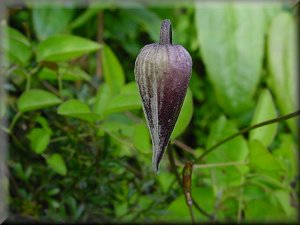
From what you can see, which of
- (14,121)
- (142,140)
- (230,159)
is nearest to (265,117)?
(230,159)

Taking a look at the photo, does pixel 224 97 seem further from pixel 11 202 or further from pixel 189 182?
pixel 189 182

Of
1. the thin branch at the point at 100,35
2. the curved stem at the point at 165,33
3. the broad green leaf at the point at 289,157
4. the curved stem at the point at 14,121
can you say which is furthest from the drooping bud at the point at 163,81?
the thin branch at the point at 100,35

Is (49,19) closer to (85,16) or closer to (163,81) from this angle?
(85,16)

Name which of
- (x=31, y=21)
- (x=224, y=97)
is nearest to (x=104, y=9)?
(x=31, y=21)

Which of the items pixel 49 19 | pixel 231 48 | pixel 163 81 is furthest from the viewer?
pixel 231 48

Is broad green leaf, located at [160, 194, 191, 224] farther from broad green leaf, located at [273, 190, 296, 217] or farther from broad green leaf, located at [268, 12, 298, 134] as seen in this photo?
broad green leaf, located at [268, 12, 298, 134]
